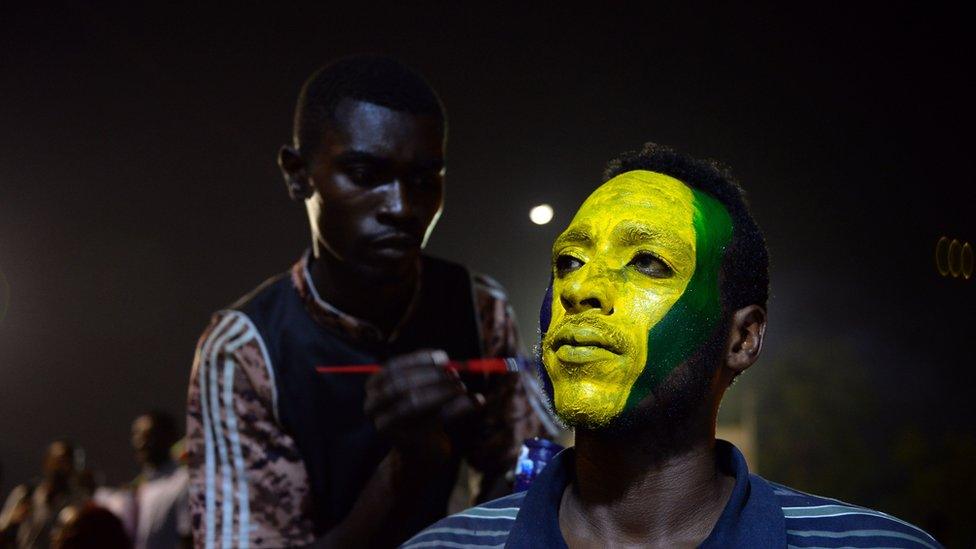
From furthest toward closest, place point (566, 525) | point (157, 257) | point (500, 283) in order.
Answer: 1. point (157, 257)
2. point (500, 283)
3. point (566, 525)

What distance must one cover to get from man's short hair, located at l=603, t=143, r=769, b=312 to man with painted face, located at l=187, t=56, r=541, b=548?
67 cm

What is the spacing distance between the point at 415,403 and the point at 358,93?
680 millimetres

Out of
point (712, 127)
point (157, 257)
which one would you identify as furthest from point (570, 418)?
point (157, 257)

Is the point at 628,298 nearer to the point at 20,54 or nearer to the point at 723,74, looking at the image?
the point at 723,74

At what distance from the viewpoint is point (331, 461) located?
2135 millimetres

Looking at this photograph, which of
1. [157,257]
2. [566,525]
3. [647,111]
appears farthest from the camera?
[157,257]

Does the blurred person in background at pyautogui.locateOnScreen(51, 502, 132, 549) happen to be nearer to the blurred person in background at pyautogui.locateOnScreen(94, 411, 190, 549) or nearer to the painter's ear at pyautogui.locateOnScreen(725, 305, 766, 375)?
the blurred person in background at pyautogui.locateOnScreen(94, 411, 190, 549)

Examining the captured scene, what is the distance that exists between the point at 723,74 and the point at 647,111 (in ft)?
0.82

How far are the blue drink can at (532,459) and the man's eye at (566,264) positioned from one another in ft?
1.58

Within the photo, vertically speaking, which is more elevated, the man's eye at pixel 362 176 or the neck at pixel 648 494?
the man's eye at pixel 362 176

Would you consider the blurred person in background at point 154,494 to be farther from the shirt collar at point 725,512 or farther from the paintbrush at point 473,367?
the shirt collar at point 725,512

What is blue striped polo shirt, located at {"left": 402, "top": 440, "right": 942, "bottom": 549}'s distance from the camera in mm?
1332

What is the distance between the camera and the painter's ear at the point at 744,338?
148 cm

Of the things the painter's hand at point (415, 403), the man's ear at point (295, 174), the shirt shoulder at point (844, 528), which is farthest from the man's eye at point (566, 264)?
the man's ear at point (295, 174)
